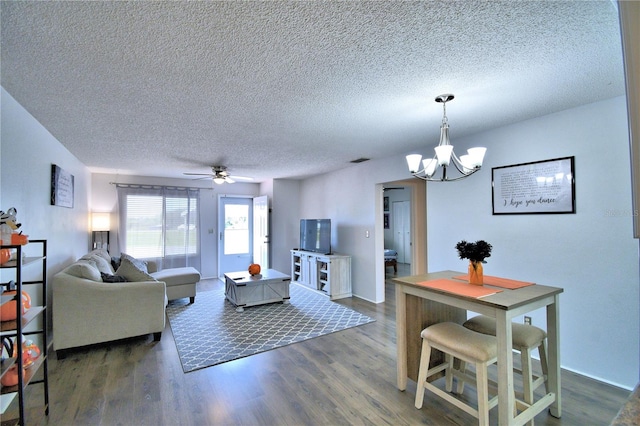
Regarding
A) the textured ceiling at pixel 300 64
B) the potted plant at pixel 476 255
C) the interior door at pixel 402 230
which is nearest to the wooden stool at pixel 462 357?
the potted plant at pixel 476 255

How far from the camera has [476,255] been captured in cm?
207

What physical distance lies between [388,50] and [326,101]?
76 cm

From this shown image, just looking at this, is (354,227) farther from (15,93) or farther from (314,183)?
(15,93)

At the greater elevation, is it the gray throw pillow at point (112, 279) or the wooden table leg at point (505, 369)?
the gray throw pillow at point (112, 279)

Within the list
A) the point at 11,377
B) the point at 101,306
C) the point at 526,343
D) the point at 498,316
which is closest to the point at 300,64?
the point at 498,316

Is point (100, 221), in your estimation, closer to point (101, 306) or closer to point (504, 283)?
point (101, 306)

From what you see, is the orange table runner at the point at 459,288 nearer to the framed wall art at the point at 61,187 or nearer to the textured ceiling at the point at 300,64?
the textured ceiling at the point at 300,64

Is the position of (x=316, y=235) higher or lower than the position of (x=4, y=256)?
lower

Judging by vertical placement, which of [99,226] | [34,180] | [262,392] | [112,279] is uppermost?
[34,180]

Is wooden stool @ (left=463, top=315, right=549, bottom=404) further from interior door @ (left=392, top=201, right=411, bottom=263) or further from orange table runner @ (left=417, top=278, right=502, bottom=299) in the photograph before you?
interior door @ (left=392, top=201, right=411, bottom=263)

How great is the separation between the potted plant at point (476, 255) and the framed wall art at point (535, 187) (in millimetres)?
1118

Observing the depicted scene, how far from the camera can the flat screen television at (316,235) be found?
5199 millimetres

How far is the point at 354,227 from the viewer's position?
5.07 metres

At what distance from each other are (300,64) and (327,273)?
3722mm
